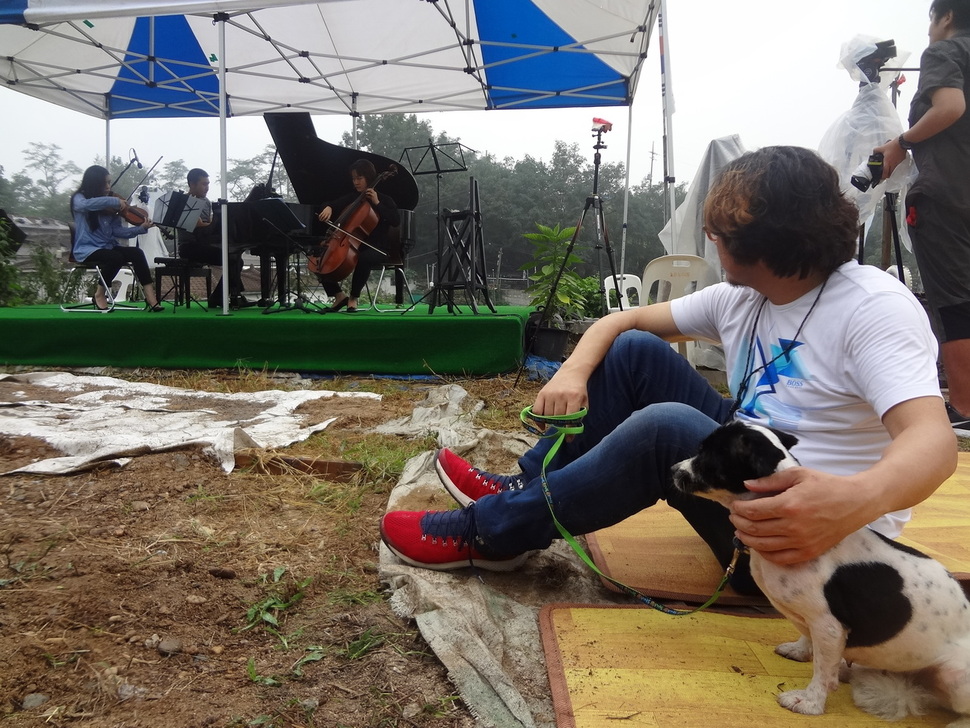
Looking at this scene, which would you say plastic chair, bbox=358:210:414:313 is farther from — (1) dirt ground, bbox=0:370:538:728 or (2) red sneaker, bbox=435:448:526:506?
(2) red sneaker, bbox=435:448:526:506

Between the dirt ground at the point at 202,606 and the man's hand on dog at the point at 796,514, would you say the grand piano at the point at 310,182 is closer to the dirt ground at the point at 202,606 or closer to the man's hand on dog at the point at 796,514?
the dirt ground at the point at 202,606

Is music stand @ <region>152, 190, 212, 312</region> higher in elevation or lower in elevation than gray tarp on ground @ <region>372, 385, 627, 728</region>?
higher

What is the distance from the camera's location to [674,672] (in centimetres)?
115

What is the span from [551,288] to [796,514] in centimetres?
391

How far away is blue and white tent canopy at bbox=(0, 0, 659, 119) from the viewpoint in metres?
6.37

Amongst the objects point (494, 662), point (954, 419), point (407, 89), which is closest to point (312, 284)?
point (407, 89)

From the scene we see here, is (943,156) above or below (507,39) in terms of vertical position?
below

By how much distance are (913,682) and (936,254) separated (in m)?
1.91

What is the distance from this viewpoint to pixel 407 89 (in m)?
7.80

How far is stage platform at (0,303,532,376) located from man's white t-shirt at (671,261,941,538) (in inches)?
114

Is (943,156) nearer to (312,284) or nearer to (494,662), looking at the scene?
(494,662)

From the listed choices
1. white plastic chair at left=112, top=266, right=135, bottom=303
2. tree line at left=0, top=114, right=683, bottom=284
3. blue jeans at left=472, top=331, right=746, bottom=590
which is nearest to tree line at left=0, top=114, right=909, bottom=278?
tree line at left=0, top=114, right=683, bottom=284

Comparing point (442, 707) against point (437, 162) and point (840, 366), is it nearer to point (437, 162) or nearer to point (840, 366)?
point (840, 366)

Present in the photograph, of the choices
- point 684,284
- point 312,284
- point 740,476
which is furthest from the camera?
point 312,284
